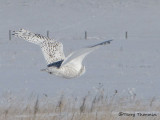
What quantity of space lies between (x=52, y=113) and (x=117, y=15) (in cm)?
4422

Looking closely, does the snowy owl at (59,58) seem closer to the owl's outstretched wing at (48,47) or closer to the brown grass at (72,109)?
the owl's outstretched wing at (48,47)

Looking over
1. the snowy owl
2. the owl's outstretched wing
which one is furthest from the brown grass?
the owl's outstretched wing

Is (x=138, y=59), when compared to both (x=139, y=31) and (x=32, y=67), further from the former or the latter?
(x=139, y=31)

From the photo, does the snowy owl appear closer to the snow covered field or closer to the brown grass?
the snow covered field

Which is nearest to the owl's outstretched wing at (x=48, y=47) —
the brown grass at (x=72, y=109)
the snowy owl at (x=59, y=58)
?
the snowy owl at (x=59, y=58)

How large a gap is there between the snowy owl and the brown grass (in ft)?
1.37

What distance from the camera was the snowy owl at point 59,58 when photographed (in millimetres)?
9578

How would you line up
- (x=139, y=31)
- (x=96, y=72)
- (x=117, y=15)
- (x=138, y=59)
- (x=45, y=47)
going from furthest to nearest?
(x=117, y=15), (x=139, y=31), (x=138, y=59), (x=96, y=72), (x=45, y=47)

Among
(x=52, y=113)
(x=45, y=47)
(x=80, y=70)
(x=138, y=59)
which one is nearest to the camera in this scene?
(x=52, y=113)

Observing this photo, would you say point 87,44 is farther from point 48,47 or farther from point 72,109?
point 72,109

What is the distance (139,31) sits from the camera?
43.4 meters

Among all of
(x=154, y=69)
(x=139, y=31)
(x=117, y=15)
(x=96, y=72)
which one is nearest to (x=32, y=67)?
(x=96, y=72)

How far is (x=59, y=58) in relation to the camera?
10.6 meters

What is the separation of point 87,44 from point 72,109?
20490mm
